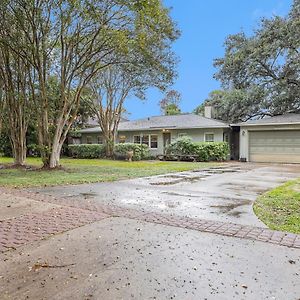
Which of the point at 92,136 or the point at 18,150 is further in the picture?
the point at 92,136

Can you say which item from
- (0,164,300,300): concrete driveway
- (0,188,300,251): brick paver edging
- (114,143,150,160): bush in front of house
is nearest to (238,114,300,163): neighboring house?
(114,143,150,160): bush in front of house

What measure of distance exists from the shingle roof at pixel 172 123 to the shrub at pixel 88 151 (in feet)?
8.53

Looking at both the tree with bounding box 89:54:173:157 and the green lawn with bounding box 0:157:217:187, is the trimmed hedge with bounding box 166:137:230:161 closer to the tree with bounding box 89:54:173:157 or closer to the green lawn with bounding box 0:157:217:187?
the tree with bounding box 89:54:173:157

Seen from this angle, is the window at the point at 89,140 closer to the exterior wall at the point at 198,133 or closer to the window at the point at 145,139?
the window at the point at 145,139

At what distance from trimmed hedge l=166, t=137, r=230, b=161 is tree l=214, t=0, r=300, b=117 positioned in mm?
7023

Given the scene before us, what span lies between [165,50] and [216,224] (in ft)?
42.1

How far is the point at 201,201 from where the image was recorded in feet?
21.5

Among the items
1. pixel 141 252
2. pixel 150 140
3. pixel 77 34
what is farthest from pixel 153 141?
pixel 141 252

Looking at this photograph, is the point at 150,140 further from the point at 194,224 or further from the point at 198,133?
the point at 194,224

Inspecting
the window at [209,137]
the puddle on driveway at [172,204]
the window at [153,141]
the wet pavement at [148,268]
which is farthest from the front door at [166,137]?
the wet pavement at [148,268]

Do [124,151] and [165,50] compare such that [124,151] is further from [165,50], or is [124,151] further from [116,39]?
[116,39]

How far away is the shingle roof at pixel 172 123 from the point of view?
2286 cm

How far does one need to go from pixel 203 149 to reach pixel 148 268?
1814 cm

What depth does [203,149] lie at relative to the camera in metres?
20.8
